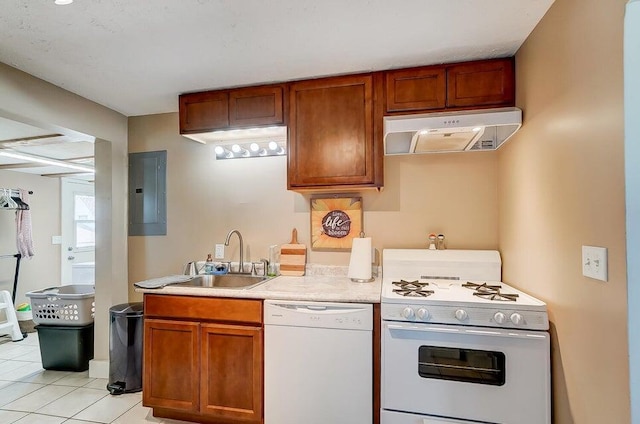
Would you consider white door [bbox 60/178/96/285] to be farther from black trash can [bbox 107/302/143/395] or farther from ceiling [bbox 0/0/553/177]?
ceiling [bbox 0/0/553/177]

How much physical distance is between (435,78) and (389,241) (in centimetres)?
117

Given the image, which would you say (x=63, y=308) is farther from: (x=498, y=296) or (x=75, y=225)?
(x=498, y=296)

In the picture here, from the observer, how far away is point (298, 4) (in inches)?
59.3

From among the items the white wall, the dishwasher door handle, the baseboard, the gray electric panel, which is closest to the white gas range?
the dishwasher door handle

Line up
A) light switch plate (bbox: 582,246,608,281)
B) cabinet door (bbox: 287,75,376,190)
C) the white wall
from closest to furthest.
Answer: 1. the white wall
2. light switch plate (bbox: 582,246,608,281)
3. cabinet door (bbox: 287,75,376,190)

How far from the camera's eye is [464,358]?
1647 millimetres

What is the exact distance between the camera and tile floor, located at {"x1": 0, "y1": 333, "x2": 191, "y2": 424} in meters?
2.23

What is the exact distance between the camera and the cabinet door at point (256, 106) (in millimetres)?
2316

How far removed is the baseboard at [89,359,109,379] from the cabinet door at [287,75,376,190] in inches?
93.0

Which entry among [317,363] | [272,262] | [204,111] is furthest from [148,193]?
[317,363]

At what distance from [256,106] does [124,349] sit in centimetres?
217

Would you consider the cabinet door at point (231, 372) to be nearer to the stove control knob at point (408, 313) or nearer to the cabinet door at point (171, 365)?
the cabinet door at point (171, 365)

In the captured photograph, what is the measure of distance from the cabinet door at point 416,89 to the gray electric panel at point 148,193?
208 centimetres

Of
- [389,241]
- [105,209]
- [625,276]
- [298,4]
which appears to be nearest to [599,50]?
[625,276]
